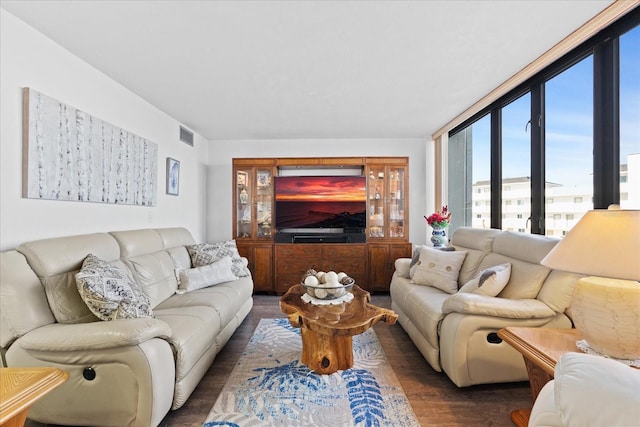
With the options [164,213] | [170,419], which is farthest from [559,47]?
[164,213]

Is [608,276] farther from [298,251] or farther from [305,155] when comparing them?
[305,155]

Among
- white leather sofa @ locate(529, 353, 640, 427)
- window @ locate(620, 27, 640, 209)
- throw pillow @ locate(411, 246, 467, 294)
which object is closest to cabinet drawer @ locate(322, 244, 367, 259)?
throw pillow @ locate(411, 246, 467, 294)

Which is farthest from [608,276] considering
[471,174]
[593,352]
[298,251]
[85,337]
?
[298,251]

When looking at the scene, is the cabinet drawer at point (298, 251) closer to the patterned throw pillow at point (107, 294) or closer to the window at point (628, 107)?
the patterned throw pillow at point (107, 294)

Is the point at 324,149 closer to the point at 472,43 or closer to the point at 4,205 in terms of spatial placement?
the point at 472,43

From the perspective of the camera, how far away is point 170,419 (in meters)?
1.67

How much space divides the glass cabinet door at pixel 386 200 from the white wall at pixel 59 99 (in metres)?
2.90

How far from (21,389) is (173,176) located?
2867mm

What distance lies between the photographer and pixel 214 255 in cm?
310

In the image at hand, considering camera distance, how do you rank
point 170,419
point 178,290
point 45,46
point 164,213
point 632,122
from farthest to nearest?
1. point 164,213
2. point 178,290
3. point 45,46
4. point 632,122
5. point 170,419

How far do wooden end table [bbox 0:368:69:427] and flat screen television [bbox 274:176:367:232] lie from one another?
332 cm

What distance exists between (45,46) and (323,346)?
288 cm

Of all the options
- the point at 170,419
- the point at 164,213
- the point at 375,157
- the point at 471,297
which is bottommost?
the point at 170,419

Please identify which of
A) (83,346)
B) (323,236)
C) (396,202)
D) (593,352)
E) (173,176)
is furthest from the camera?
(396,202)
